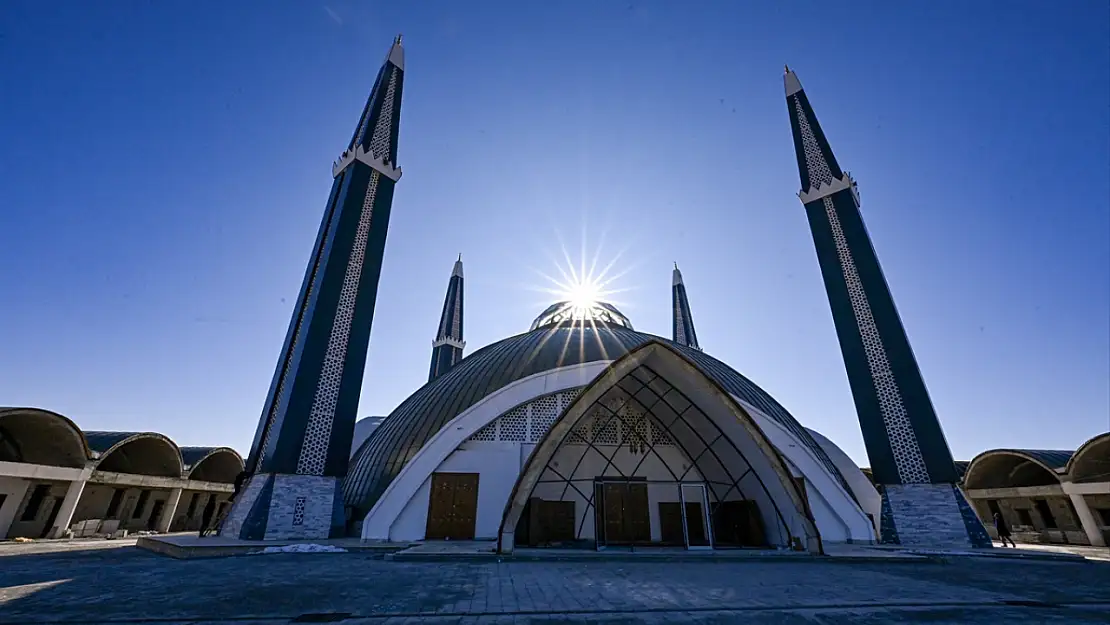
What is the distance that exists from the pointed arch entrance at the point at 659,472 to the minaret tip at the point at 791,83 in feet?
61.6

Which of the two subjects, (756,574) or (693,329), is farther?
(693,329)

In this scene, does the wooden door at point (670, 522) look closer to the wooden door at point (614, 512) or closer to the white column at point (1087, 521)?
the wooden door at point (614, 512)

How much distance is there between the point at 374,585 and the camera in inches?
270

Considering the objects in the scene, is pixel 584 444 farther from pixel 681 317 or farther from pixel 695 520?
pixel 681 317

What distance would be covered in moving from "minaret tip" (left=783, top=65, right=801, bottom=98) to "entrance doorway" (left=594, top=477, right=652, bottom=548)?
21.7 metres

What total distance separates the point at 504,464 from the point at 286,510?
6.75 meters

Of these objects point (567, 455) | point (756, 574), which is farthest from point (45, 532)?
point (756, 574)

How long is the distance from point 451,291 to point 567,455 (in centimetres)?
2347

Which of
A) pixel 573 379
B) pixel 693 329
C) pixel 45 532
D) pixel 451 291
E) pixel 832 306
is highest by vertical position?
pixel 451 291

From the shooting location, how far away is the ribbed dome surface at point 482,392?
17.8 meters

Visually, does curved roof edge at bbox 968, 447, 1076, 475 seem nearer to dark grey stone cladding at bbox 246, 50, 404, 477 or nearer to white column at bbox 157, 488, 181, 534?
dark grey stone cladding at bbox 246, 50, 404, 477

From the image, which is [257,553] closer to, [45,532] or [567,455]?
[567,455]

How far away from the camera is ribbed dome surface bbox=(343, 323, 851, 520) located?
17797 millimetres

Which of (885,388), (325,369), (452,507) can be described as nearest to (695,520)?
(885,388)
